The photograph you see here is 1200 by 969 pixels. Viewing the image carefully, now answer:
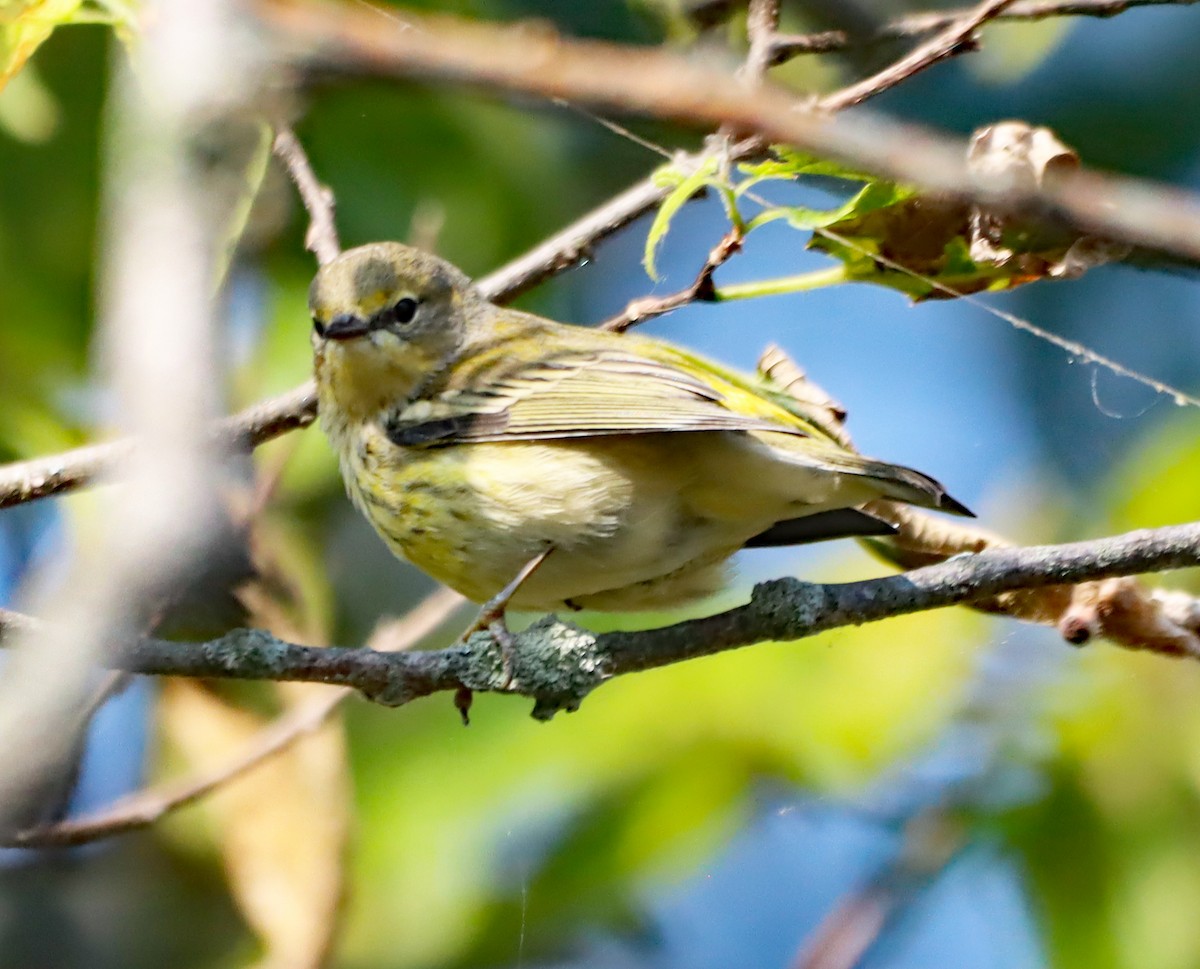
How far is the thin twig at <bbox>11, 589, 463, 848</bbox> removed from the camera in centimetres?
237

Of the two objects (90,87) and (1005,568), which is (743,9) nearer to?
(1005,568)

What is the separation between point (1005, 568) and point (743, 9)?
1467 millimetres

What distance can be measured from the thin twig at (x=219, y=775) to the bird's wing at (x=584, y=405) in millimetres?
436

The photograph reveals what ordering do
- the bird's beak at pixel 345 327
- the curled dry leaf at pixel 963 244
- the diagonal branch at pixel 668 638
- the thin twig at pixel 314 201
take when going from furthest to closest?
the thin twig at pixel 314 201, the bird's beak at pixel 345 327, the curled dry leaf at pixel 963 244, the diagonal branch at pixel 668 638

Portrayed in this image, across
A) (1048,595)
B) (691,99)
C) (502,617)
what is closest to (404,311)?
(502,617)

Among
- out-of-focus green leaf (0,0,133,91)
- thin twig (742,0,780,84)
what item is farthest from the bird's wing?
out-of-focus green leaf (0,0,133,91)

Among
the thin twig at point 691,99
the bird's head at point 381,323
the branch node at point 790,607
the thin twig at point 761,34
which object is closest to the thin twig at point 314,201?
the bird's head at point 381,323

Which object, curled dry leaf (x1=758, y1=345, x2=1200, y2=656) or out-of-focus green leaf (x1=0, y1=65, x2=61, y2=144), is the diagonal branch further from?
out-of-focus green leaf (x1=0, y1=65, x2=61, y2=144)

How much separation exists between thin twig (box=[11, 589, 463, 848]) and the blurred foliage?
372 mm

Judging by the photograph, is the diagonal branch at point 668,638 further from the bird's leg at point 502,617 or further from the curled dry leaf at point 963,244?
the curled dry leaf at point 963,244

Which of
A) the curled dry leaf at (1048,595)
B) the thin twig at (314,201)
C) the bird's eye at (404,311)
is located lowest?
the curled dry leaf at (1048,595)

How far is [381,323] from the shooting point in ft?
8.79

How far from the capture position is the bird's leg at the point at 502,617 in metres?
1.99

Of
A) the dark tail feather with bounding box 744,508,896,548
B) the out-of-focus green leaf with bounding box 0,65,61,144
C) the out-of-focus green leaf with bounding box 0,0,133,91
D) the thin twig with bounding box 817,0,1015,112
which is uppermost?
the out-of-focus green leaf with bounding box 0,65,61,144
